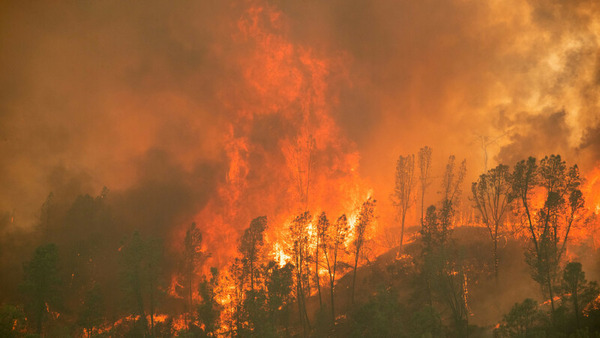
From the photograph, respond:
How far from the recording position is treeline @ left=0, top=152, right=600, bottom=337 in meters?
50.8

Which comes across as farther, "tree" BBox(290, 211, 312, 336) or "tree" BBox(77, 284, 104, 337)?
"tree" BBox(77, 284, 104, 337)

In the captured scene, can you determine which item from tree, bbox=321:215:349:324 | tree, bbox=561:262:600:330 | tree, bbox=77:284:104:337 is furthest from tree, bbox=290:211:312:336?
tree, bbox=77:284:104:337

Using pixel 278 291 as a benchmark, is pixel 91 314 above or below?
below

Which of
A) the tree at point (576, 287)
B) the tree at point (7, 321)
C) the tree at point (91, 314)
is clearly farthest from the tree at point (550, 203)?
the tree at point (91, 314)

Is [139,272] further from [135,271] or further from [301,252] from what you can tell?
[301,252]

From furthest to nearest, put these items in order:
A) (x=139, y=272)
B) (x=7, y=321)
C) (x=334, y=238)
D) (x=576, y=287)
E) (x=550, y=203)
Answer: (x=334, y=238)
(x=139, y=272)
(x=550, y=203)
(x=576, y=287)
(x=7, y=321)

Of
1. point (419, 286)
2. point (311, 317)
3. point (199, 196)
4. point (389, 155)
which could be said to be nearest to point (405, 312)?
point (419, 286)

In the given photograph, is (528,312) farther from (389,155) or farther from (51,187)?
(51,187)

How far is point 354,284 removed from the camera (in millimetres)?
70250

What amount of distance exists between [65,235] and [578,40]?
16886 centimetres

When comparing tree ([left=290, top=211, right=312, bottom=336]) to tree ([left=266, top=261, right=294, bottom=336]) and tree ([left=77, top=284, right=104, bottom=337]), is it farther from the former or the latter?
tree ([left=77, top=284, right=104, bottom=337])

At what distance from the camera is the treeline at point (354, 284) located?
50781mm

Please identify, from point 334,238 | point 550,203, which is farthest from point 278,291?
point 550,203

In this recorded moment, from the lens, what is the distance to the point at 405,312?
61.3m
